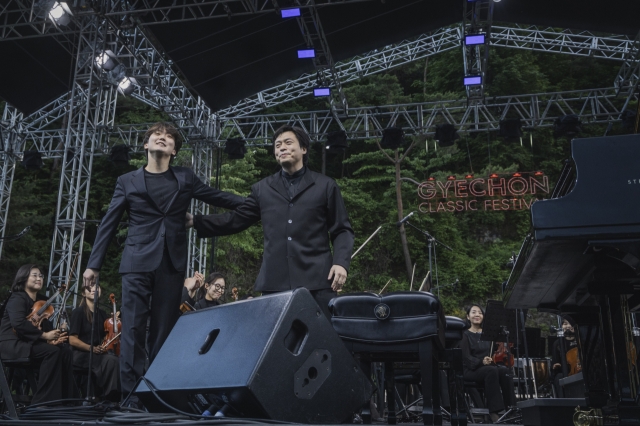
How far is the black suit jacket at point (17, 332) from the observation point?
5121 mm

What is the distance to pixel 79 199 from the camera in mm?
10344

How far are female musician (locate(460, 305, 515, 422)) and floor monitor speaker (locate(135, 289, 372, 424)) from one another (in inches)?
169

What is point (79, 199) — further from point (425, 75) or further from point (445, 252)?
point (425, 75)

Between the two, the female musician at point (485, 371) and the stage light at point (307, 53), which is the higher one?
the stage light at point (307, 53)

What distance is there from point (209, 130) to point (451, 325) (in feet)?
32.7

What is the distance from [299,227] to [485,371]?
4.03 metres

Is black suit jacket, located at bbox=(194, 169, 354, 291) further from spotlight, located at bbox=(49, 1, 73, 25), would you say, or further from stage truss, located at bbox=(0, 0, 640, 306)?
spotlight, located at bbox=(49, 1, 73, 25)

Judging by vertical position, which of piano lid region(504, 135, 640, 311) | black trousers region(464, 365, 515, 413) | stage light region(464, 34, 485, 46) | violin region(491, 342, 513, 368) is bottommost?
black trousers region(464, 365, 515, 413)

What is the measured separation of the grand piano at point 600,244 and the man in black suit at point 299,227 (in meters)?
0.96

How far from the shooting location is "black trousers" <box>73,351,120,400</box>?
229 inches

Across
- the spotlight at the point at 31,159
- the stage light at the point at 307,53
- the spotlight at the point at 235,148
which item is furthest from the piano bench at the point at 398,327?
the spotlight at the point at 31,159

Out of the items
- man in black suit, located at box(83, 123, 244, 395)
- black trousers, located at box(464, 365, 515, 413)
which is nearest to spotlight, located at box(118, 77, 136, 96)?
black trousers, located at box(464, 365, 515, 413)

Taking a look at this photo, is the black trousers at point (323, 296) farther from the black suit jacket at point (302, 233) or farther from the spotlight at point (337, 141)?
the spotlight at point (337, 141)

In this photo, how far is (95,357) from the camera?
589 centimetres
